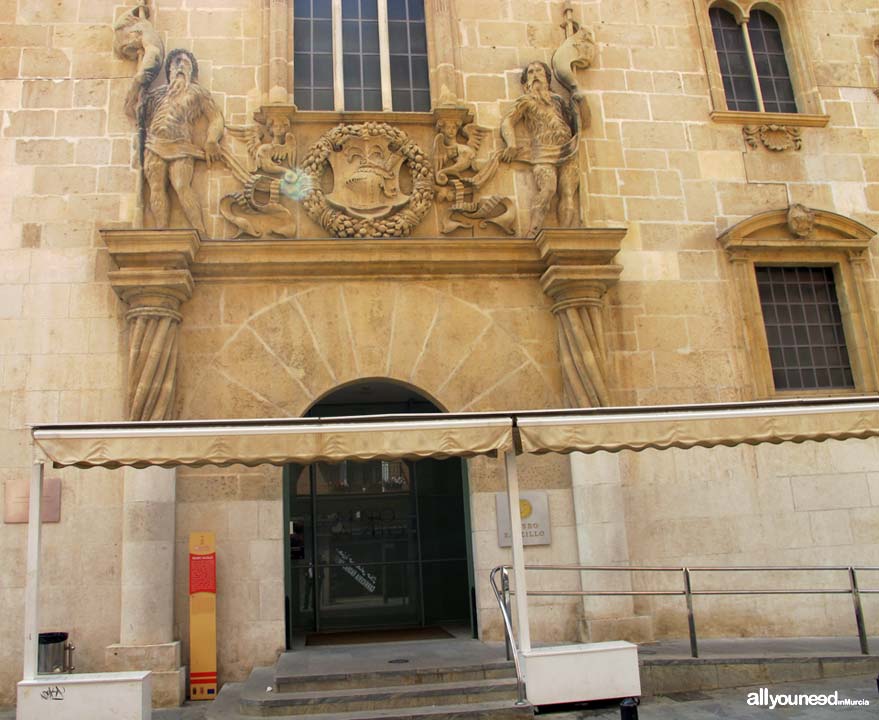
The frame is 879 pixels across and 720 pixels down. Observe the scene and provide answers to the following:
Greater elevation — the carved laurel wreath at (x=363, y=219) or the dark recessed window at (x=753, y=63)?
the dark recessed window at (x=753, y=63)


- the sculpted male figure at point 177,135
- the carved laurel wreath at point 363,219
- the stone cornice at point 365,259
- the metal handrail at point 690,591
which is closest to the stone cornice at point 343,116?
the carved laurel wreath at point 363,219

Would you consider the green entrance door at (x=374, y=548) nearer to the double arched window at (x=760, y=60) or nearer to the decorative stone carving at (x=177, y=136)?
the decorative stone carving at (x=177, y=136)

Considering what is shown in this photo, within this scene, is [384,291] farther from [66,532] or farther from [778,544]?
[778,544]

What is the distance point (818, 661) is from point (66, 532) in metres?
8.37

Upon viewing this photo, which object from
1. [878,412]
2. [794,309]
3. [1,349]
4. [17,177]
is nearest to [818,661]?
[878,412]

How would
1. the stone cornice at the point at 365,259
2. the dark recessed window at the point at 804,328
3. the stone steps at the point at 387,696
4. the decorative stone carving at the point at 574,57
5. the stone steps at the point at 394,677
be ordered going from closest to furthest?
the stone steps at the point at 387,696 < the stone steps at the point at 394,677 < the stone cornice at the point at 365,259 < the dark recessed window at the point at 804,328 < the decorative stone carving at the point at 574,57

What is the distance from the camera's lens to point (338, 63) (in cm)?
1131

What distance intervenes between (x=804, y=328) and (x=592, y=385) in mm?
3603

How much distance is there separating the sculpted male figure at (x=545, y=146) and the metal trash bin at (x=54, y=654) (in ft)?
24.0

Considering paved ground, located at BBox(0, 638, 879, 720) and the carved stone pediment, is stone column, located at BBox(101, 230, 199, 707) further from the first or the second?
the carved stone pediment

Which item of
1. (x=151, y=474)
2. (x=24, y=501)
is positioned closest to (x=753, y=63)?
(x=151, y=474)

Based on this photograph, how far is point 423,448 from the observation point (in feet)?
22.5

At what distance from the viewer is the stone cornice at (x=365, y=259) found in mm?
10016

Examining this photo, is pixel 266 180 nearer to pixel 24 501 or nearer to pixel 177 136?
pixel 177 136
